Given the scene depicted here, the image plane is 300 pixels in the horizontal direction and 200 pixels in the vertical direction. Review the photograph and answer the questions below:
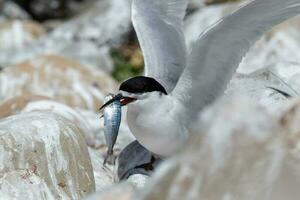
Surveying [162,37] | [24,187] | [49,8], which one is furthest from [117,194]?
[49,8]

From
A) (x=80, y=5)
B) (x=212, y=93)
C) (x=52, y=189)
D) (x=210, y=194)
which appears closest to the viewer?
(x=210, y=194)

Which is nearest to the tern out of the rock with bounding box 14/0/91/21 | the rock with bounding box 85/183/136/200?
the rock with bounding box 85/183/136/200

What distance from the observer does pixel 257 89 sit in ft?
21.1

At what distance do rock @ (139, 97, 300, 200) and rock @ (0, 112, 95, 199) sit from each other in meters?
2.00

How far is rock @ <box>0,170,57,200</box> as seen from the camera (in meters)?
5.01

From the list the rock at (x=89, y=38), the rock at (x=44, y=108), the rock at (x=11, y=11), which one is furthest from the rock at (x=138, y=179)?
the rock at (x=11, y=11)

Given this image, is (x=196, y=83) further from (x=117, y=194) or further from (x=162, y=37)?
(x=117, y=194)

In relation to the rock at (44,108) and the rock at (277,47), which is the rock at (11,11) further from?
the rock at (44,108)

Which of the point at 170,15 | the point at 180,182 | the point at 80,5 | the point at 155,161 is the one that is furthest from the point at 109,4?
the point at 180,182

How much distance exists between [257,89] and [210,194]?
3207mm

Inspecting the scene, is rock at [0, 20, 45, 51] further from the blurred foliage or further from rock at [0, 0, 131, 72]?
the blurred foliage

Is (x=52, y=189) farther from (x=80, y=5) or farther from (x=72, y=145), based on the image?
(x=80, y=5)

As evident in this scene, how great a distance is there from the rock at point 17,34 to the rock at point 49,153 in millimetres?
7150

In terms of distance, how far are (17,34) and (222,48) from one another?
786 centimetres
